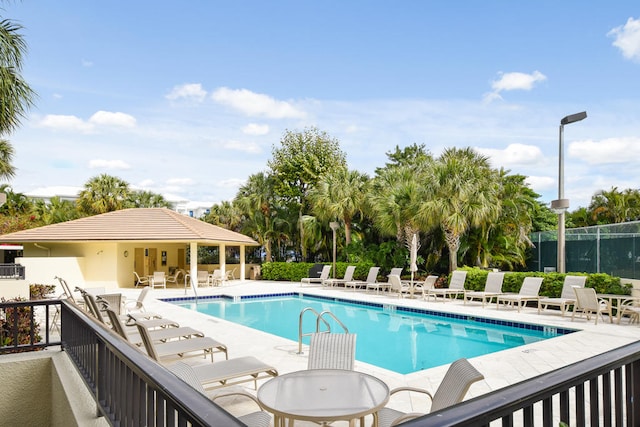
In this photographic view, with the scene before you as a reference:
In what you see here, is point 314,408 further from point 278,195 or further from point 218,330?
point 278,195

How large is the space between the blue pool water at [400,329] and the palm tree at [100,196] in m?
15.9

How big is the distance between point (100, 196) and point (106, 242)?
396 inches

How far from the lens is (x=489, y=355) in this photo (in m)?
8.47

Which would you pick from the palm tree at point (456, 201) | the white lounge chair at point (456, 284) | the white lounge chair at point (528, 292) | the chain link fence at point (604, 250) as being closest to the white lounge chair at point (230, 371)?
the white lounge chair at point (528, 292)

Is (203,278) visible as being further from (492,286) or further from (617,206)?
(617,206)

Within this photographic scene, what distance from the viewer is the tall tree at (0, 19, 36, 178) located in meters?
9.65

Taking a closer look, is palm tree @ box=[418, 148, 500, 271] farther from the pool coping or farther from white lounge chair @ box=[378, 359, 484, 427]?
white lounge chair @ box=[378, 359, 484, 427]

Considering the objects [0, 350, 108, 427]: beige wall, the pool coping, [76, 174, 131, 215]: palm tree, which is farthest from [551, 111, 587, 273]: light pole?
[76, 174, 131, 215]: palm tree

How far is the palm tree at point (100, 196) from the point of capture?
30.9 metres

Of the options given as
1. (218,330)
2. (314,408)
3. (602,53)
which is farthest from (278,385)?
(602,53)

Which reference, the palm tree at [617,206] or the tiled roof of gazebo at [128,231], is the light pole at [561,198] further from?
the palm tree at [617,206]

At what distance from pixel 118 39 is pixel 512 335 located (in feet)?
59.8

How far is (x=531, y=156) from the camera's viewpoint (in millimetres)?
103188

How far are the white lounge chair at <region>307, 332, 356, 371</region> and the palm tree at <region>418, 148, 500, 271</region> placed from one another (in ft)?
45.4
